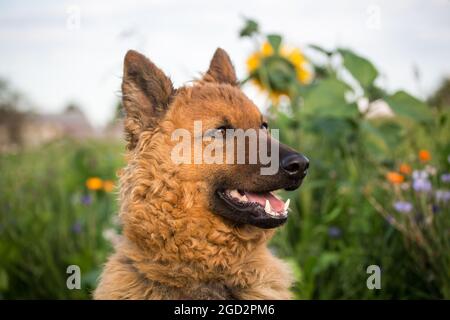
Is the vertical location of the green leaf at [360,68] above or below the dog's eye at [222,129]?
above

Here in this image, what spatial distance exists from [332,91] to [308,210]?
43.1 inches

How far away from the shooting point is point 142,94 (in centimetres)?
271

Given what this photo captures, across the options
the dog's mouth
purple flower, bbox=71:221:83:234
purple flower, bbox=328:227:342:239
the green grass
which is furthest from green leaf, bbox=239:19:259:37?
purple flower, bbox=71:221:83:234

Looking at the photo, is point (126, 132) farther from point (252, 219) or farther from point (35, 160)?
point (35, 160)

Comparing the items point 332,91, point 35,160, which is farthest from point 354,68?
point 35,160

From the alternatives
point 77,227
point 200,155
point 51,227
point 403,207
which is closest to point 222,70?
point 200,155

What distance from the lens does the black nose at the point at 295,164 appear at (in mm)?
2551

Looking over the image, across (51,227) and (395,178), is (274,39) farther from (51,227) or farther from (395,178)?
(51,227)

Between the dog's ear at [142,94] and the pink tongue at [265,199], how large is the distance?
0.66 m

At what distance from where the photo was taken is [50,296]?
4.48m

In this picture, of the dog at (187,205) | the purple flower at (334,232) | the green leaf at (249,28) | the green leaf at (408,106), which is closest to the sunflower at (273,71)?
the green leaf at (249,28)

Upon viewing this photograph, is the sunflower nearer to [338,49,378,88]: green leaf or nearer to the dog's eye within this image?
[338,49,378,88]: green leaf

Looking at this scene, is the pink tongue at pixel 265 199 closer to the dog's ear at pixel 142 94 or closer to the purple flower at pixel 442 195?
the dog's ear at pixel 142 94

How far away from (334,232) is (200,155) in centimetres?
199
